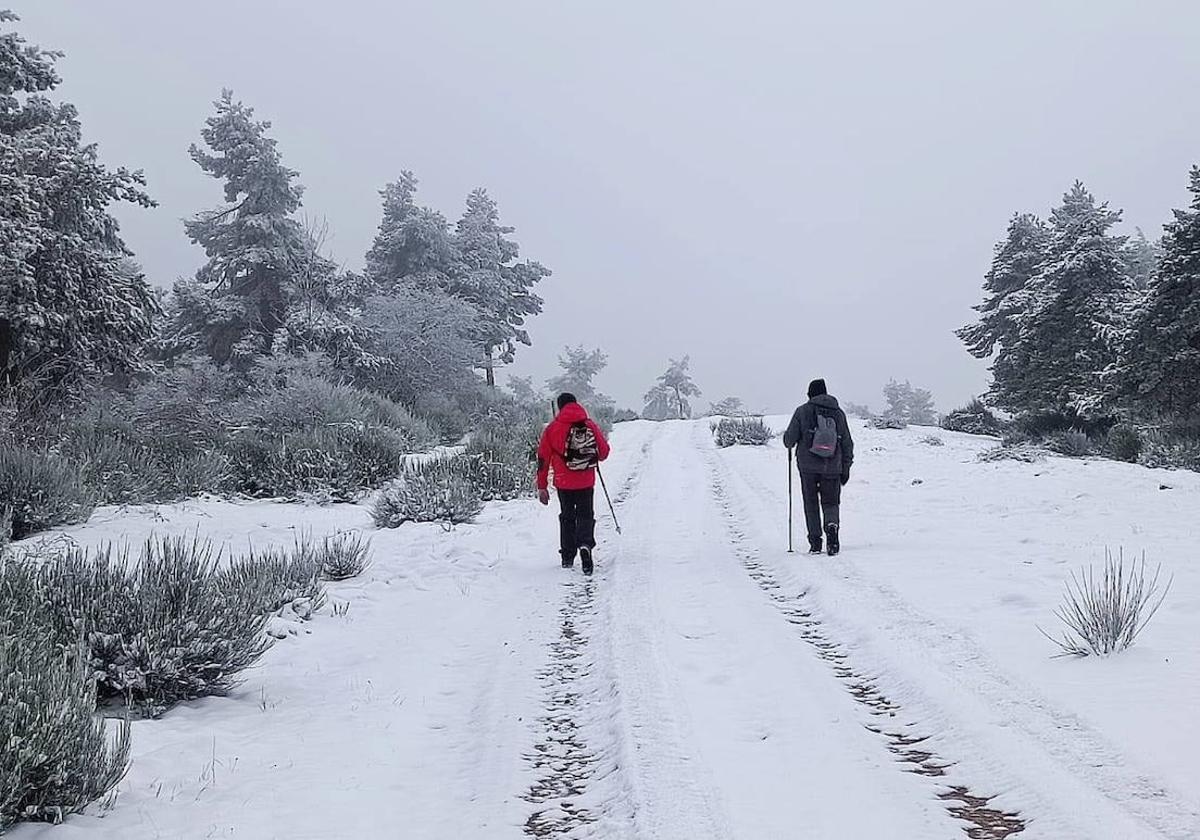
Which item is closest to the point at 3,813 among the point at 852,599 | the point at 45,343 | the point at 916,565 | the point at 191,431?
the point at 852,599

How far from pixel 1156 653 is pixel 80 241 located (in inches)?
606

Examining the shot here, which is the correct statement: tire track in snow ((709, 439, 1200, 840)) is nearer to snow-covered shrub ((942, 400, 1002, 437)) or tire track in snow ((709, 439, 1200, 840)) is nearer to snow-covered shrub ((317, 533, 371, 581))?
snow-covered shrub ((317, 533, 371, 581))

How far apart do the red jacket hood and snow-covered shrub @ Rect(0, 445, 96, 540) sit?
5574 mm

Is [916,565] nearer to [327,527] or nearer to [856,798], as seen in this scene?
[856,798]

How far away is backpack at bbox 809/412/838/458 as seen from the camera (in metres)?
9.50

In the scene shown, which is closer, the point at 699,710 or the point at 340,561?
the point at 699,710

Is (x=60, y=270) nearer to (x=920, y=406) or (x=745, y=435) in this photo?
(x=745, y=435)

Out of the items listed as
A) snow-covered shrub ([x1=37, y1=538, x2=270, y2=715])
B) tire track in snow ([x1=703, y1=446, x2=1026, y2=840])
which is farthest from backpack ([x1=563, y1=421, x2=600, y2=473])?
snow-covered shrub ([x1=37, y1=538, x2=270, y2=715])

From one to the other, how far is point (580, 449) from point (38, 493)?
5996 millimetres

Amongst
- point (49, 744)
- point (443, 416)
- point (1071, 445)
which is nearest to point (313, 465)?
point (49, 744)

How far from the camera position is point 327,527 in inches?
445

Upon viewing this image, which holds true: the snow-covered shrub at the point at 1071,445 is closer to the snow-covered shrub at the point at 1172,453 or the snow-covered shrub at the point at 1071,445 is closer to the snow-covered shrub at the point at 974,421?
the snow-covered shrub at the point at 1172,453

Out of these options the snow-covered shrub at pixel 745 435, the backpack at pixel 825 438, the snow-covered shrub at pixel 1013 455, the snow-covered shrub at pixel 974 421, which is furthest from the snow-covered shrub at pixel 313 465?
the snow-covered shrub at pixel 974 421

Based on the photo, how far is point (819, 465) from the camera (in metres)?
9.57
